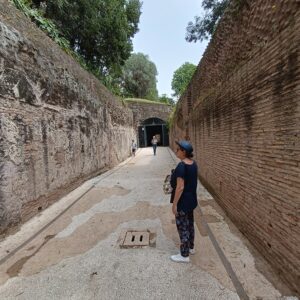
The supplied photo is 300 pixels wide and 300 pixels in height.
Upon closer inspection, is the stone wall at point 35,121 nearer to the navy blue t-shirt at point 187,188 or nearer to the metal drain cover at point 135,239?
the metal drain cover at point 135,239

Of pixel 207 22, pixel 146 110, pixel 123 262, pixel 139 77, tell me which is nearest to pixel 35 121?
pixel 123 262

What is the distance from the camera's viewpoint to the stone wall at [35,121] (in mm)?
4582

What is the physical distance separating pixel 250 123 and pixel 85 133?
6664mm

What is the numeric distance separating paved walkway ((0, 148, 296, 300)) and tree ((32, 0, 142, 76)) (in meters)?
10.9

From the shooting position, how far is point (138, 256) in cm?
356

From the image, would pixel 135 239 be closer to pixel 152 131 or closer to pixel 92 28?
pixel 92 28

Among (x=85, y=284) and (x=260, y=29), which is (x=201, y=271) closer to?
(x=85, y=284)

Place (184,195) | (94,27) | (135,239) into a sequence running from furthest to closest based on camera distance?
(94,27) < (135,239) < (184,195)

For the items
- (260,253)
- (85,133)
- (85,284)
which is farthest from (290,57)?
(85,133)

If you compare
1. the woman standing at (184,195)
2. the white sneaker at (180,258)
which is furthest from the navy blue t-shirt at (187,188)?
the white sneaker at (180,258)

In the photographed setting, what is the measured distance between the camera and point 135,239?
4141 millimetres

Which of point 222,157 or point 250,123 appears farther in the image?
point 222,157

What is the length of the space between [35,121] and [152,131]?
29.8m

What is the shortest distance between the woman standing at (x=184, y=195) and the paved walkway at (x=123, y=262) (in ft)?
0.83
